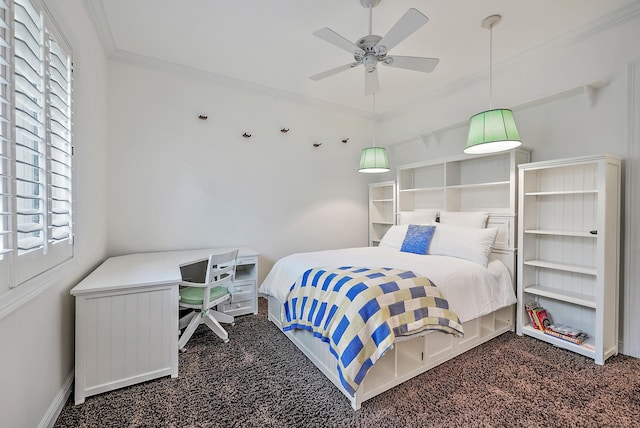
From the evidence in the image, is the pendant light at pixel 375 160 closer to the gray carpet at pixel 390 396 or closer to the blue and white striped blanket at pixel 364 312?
the blue and white striped blanket at pixel 364 312

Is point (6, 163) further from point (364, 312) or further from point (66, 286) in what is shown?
point (364, 312)

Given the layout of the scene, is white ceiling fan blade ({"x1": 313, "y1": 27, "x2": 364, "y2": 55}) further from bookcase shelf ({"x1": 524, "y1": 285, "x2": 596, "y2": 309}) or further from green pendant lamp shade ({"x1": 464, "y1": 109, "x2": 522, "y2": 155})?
bookcase shelf ({"x1": 524, "y1": 285, "x2": 596, "y2": 309})

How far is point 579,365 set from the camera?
6.92ft

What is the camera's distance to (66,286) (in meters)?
1.78

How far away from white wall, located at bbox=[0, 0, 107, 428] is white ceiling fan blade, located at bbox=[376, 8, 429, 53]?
192 centimetres

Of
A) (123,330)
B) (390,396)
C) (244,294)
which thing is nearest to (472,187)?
(390,396)

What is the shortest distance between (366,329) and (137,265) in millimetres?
1981

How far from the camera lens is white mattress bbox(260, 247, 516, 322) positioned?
2223 mm

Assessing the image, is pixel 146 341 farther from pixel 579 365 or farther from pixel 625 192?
pixel 625 192

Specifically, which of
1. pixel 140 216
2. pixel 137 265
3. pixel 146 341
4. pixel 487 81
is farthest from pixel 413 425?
pixel 487 81

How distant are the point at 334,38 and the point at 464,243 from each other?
217 centimetres

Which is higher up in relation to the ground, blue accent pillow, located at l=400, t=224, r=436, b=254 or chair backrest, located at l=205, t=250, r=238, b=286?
blue accent pillow, located at l=400, t=224, r=436, b=254

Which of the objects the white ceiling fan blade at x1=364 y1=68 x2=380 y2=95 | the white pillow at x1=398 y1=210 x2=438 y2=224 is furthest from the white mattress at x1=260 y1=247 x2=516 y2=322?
the white ceiling fan blade at x1=364 y1=68 x2=380 y2=95

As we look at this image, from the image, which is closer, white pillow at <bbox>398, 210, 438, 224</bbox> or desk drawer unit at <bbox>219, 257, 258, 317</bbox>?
desk drawer unit at <bbox>219, 257, 258, 317</bbox>
